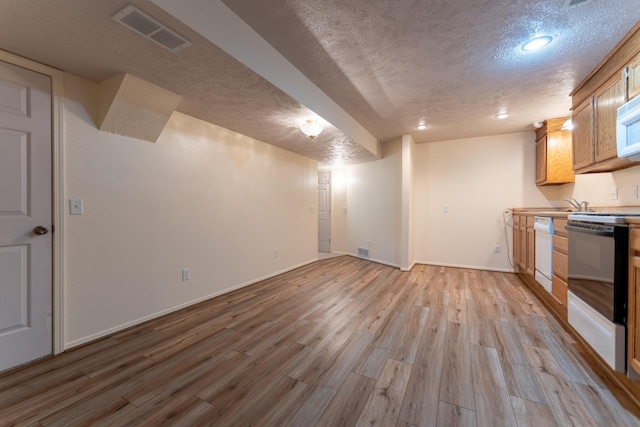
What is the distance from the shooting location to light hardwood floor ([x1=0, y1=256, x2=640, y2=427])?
53.7 inches

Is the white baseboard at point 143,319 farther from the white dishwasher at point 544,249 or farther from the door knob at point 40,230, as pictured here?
the white dishwasher at point 544,249

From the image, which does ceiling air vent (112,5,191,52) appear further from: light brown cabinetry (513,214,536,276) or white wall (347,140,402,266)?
light brown cabinetry (513,214,536,276)

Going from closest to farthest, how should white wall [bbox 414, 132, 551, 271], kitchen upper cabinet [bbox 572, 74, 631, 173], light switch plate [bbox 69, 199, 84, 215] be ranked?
light switch plate [bbox 69, 199, 84, 215]
kitchen upper cabinet [bbox 572, 74, 631, 173]
white wall [bbox 414, 132, 551, 271]

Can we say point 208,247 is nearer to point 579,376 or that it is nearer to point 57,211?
point 57,211

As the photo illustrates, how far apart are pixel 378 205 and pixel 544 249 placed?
2.74 metres

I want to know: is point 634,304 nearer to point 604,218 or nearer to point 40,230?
point 604,218

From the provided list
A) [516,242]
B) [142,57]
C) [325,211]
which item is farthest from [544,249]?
[325,211]

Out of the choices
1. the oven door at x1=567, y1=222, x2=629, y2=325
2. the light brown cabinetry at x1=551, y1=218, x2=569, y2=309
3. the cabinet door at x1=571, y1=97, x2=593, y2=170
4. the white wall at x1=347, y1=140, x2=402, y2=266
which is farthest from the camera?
the white wall at x1=347, y1=140, x2=402, y2=266

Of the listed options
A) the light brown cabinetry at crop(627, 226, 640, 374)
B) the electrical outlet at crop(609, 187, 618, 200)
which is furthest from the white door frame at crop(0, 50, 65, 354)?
the electrical outlet at crop(609, 187, 618, 200)

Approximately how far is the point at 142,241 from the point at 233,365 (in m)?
1.50

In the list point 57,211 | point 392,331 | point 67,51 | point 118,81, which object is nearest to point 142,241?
point 57,211

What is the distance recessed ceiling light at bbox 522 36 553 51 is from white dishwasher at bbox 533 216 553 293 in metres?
1.63

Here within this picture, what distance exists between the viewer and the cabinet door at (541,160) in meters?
3.69

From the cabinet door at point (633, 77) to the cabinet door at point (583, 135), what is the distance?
0.56m
